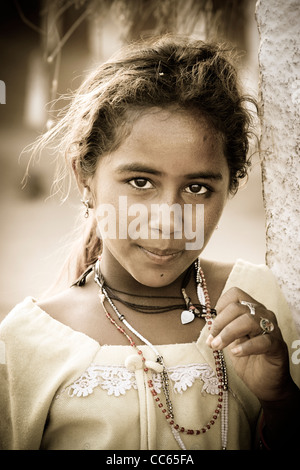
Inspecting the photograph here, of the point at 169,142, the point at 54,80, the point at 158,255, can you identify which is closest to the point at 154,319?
the point at 158,255

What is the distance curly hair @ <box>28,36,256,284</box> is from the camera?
3.79ft

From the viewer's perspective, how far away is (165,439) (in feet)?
3.65

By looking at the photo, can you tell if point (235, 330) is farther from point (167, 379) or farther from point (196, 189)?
point (196, 189)

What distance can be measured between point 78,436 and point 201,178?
66 centimetres

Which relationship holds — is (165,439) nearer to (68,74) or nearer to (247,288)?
(247,288)

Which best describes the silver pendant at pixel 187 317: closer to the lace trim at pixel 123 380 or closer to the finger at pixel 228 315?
the lace trim at pixel 123 380

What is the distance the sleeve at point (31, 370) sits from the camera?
1117mm

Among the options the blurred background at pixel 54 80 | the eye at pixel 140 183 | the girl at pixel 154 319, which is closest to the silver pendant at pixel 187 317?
the girl at pixel 154 319

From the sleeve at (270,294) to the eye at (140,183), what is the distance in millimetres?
388

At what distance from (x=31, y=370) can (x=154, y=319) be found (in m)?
0.32

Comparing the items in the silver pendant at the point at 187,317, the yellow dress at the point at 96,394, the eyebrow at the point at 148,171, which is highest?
the eyebrow at the point at 148,171

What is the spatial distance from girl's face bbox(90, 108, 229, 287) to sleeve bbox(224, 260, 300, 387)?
22cm
